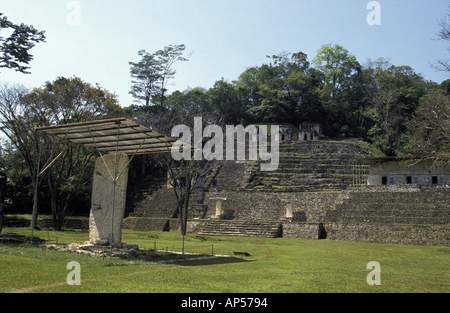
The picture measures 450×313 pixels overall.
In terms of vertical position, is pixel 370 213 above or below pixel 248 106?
below

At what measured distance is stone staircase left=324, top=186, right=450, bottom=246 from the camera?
21.0 meters

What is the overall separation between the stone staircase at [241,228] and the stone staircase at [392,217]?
3.49 m

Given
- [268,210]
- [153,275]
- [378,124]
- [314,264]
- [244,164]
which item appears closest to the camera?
[153,275]

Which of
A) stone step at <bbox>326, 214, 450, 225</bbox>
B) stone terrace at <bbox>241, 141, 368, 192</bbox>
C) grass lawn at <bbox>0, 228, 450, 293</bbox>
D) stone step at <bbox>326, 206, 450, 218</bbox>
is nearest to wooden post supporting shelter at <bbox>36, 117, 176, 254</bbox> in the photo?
grass lawn at <bbox>0, 228, 450, 293</bbox>

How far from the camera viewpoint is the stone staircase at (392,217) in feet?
68.9

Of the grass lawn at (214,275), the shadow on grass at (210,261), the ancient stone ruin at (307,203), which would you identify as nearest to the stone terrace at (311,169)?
the ancient stone ruin at (307,203)

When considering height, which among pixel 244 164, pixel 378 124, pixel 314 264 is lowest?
pixel 314 264

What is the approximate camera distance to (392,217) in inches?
911

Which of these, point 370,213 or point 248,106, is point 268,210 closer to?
point 370,213

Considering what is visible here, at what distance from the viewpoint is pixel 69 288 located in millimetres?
7051

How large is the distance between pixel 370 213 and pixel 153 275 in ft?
61.4

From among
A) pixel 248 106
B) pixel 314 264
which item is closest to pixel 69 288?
pixel 314 264

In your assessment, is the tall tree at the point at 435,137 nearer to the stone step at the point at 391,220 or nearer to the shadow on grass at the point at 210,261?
the stone step at the point at 391,220

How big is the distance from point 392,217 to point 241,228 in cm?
959
